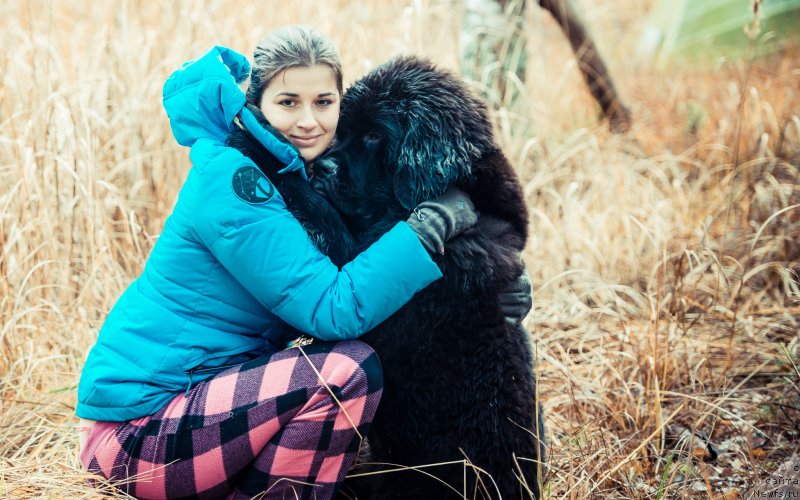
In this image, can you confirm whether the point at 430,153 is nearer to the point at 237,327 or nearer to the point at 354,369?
the point at 354,369

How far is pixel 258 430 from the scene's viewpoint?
1.93 metres

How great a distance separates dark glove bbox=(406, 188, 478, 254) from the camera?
189cm

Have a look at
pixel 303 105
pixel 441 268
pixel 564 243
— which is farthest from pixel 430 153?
pixel 564 243

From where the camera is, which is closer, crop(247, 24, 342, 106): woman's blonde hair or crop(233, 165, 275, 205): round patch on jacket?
crop(233, 165, 275, 205): round patch on jacket

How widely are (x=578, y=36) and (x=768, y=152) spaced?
1354mm

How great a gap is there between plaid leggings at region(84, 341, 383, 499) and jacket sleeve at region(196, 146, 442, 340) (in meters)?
0.14

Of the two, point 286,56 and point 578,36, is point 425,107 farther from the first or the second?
point 578,36

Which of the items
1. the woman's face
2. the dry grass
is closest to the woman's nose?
the woman's face

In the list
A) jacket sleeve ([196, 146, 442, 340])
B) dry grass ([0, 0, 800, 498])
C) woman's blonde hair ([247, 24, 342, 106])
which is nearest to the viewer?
jacket sleeve ([196, 146, 442, 340])

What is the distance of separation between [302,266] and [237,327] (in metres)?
0.33

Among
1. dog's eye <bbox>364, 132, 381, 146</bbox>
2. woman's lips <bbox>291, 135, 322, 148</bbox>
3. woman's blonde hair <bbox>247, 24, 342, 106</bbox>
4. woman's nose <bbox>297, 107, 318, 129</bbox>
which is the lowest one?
dog's eye <bbox>364, 132, 381, 146</bbox>

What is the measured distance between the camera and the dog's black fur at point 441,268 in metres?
1.95

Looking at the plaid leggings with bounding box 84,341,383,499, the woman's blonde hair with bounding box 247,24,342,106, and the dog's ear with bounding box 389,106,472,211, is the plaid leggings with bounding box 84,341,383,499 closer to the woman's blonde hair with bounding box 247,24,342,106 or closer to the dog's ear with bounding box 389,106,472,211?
the dog's ear with bounding box 389,106,472,211

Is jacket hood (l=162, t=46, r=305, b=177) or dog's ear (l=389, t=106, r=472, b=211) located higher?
jacket hood (l=162, t=46, r=305, b=177)
